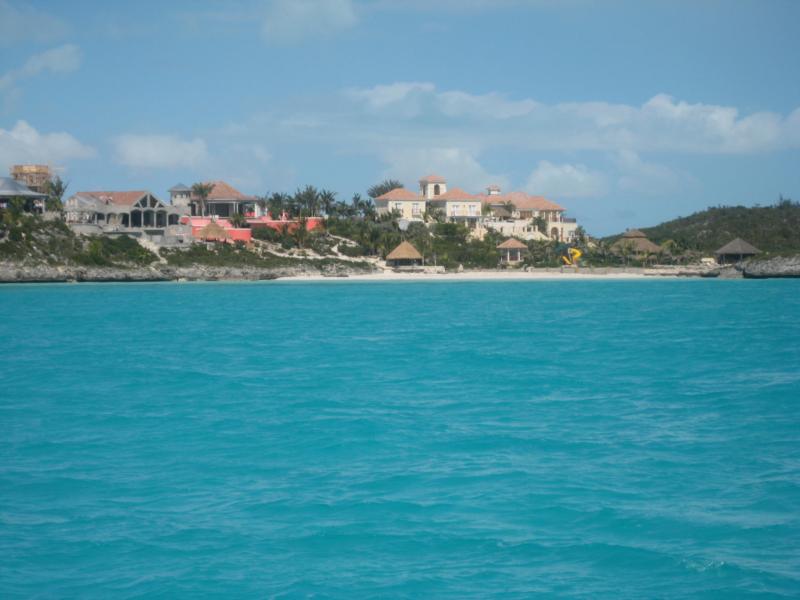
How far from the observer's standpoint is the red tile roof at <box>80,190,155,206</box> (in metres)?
94.0

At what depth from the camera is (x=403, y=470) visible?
15.5 metres

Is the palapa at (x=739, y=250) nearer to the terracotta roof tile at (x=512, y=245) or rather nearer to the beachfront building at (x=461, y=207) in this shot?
the terracotta roof tile at (x=512, y=245)

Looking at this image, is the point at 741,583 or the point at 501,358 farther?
the point at 501,358

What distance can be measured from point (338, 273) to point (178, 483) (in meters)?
75.9

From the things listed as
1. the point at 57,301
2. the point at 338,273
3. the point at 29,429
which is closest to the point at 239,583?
the point at 29,429

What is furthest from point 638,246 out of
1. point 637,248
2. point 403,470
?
point 403,470

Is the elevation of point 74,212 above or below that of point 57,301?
above

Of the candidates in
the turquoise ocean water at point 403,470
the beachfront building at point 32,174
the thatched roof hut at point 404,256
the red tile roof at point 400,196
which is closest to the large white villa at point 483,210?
the red tile roof at point 400,196

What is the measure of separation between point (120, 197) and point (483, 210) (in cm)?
4218

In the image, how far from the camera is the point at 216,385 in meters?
25.9

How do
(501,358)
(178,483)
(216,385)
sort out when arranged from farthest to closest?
1. (501,358)
2. (216,385)
3. (178,483)

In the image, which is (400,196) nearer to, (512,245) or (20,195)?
(512,245)

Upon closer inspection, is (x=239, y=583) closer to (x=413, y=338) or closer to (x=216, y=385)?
(x=216, y=385)

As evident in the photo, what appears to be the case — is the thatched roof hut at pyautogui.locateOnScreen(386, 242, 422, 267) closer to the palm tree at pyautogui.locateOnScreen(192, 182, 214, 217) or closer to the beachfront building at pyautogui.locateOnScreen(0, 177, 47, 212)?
the palm tree at pyautogui.locateOnScreen(192, 182, 214, 217)
